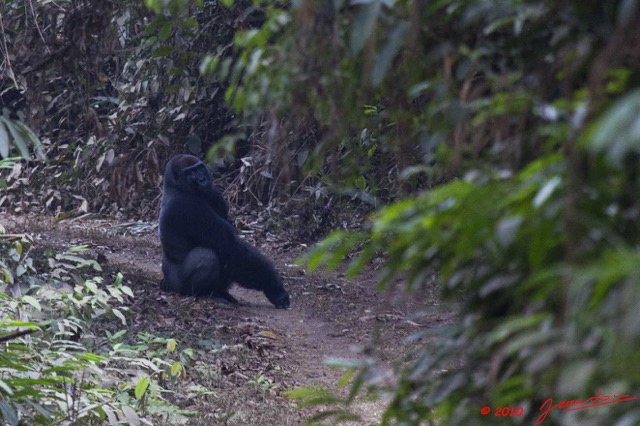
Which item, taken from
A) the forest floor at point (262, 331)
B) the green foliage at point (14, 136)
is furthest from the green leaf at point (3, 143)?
the forest floor at point (262, 331)

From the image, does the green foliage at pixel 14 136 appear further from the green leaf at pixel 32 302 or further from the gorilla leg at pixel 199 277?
the gorilla leg at pixel 199 277

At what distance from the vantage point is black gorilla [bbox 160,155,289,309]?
705 cm

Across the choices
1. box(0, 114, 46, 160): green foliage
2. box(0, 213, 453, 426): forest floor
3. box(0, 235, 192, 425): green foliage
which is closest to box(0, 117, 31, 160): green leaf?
box(0, 114, 46, 160): green foliage

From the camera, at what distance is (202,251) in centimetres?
706

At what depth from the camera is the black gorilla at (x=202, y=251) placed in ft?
23.1

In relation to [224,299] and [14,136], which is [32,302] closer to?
[14,136]

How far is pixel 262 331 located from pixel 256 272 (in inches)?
39.7

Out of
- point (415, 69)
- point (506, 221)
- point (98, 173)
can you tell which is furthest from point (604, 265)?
point (98, 173)

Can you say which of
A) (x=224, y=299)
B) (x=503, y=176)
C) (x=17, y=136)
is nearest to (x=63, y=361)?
(x=17, y=136)

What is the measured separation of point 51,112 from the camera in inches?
543

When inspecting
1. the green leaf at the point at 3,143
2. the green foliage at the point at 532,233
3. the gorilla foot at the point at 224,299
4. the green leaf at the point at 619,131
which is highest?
the green leaf at the point at 619,131

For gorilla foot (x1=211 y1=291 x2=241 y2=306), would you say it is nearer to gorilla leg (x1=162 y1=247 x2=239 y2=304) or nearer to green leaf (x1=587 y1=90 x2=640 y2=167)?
gorilla leg (x1=162 y1=247 x2=239 y2=304)

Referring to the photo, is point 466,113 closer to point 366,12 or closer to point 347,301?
point 366,12

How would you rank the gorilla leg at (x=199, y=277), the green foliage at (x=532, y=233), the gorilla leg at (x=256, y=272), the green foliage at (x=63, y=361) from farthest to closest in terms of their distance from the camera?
1. the gorilla leg at (x=256, y=272)
2. the gorilla leg at (x=199, y=277)
3. the green foliage at (x=63, y=361)
4. the green foliage at (x=532, y=233)
